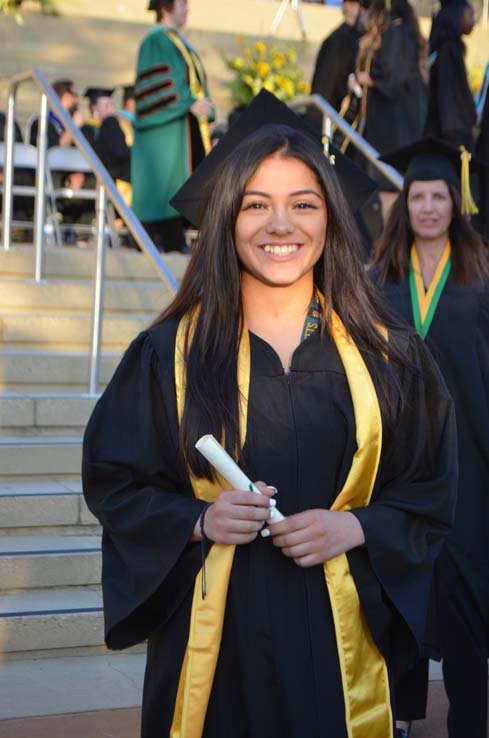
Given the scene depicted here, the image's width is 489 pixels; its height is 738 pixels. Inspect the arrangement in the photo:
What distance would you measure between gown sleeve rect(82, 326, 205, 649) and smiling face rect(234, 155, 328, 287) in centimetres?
32

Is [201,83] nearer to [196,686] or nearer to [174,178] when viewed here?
[174,178]

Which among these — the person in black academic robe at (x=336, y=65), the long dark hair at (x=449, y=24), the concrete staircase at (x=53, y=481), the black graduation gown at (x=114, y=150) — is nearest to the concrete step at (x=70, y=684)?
the concrete staircase at (x=53, y=481)

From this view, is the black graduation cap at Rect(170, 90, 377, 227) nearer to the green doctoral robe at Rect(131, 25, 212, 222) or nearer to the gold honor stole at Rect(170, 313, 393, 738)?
the gold honor stole at Rect(170, 313, 393, 738)

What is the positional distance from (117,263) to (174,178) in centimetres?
148

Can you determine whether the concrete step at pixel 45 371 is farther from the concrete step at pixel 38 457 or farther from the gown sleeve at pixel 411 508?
the gown sleeve at pixel 411 508

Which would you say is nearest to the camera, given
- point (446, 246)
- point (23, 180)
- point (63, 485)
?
point (446, 246)

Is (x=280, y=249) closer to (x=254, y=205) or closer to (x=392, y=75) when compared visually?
(x=254, y=205)

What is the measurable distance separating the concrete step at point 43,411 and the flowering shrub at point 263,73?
929 centimetres

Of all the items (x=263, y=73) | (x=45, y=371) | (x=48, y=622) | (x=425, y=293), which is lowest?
(x=48, y=622)

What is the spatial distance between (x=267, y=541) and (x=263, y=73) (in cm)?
1392

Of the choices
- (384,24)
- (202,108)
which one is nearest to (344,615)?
(202,108)

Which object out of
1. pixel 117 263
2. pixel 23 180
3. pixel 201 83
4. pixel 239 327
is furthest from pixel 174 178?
pixel 239 327

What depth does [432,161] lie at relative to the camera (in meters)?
5.16

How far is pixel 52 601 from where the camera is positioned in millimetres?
5164
